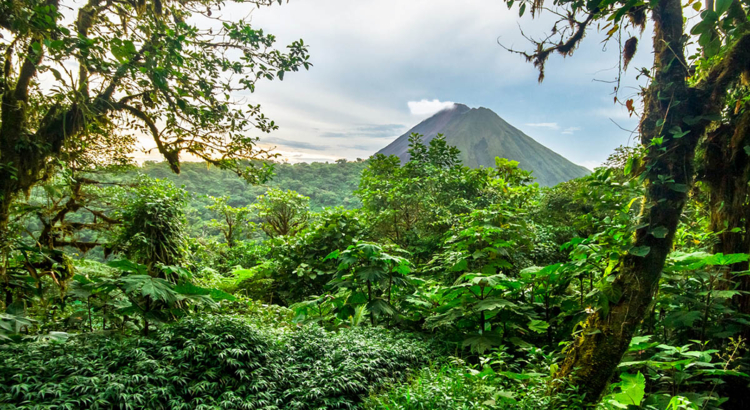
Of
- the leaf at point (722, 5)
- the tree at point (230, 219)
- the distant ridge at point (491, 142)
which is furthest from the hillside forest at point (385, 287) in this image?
the distant ridge at point (491, 142)

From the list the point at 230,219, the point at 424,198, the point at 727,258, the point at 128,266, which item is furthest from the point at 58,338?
the point at 230,219

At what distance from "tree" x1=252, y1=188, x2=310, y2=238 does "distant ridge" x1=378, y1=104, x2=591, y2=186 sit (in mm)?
36300

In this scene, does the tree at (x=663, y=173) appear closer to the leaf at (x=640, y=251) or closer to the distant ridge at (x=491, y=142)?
the leaf at (x=640, y=251)

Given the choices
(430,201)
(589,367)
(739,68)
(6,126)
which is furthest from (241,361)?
(430,201)

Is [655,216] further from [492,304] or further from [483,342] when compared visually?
[483,342]

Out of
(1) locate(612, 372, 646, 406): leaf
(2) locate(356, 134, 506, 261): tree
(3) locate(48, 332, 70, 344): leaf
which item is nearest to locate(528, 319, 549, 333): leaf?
(1) locate(612, 372, 646, 406): leaf

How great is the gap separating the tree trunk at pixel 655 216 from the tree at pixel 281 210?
7918mm

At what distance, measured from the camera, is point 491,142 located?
165ft

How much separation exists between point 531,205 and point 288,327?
20.3 ft

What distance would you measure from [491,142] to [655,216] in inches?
2047

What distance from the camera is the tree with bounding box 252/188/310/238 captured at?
9328 millimetres

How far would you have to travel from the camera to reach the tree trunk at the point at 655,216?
7.16 feet

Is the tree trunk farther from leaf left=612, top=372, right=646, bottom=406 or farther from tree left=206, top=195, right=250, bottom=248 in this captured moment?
tree left=206, top=195, right=250, bottom=248

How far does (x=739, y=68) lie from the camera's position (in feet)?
7.14
